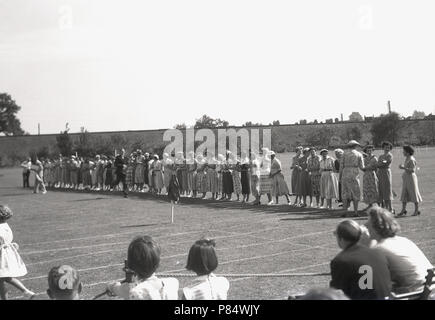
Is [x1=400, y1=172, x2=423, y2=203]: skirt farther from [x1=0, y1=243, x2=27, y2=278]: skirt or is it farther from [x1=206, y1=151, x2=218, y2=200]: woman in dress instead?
[x1=0, y1=243, x2=27, y2=278]: skirt

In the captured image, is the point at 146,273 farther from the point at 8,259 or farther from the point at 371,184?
the point at 371,184

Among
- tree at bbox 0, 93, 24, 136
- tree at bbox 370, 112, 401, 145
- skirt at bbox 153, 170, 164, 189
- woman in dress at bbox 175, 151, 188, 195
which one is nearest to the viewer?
woman in dress at bbox 175, 151, 188, 195

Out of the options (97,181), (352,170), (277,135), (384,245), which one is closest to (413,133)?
(277,135)

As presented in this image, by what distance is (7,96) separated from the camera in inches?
4567

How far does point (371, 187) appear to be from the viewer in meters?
16.4

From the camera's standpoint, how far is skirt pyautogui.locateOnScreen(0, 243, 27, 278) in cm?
798

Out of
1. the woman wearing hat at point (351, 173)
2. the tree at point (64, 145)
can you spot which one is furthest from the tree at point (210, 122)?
the woman wearing hat at point (351, 173)

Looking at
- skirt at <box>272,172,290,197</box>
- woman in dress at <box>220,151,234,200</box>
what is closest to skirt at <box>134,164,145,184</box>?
woman in dress at <box>220,151,234,200</box>

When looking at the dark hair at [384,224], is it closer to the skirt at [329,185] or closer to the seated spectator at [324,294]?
the seated spectator at [324,294]


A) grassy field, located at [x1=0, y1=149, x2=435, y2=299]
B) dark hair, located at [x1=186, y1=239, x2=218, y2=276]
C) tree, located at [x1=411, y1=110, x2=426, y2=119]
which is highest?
tree, located at [x1=411, y1=110, x2=426, y2=119]

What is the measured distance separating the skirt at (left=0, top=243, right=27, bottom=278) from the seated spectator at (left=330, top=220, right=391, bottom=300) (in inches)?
193

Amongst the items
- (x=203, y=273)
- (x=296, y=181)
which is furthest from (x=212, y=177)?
(x=203, y=273)

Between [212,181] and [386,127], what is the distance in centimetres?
5977

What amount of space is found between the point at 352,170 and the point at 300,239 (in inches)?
186
